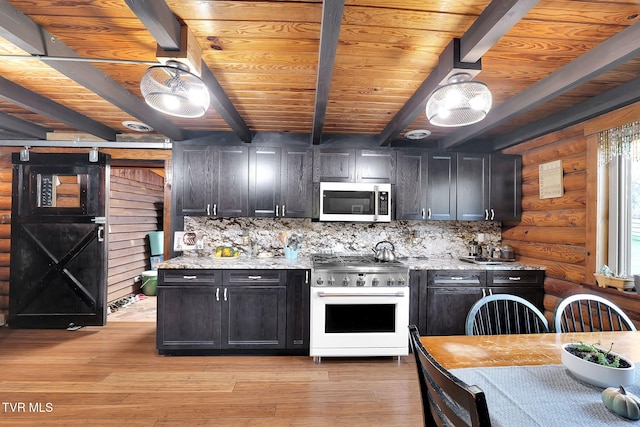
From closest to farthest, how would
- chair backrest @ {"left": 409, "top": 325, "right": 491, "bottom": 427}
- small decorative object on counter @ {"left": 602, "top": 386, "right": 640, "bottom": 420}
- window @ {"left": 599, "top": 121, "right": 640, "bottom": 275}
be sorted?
chair backrest @ {"left": 409, "top": 325, "right": 491, "bottom": 427}, small decorative object on counter @ {"left": 602, "top": 386, "right": 640, "bottom": 420}, window @ {"left": 599, "top": 121, "right": 640, "bottom": 275}

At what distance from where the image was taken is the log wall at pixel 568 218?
244cm

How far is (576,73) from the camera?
178 centimetres

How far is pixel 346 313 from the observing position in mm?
2752

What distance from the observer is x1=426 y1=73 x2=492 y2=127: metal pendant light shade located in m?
1.49

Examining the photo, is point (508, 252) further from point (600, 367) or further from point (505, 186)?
point (600, 367)

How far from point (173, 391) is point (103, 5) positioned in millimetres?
2506

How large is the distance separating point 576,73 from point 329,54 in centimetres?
152

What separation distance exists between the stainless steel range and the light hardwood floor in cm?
16

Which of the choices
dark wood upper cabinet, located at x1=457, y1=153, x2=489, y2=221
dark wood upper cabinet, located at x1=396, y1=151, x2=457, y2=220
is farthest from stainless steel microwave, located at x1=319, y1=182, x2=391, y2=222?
dark wood upper cabinet, located at x1=457, y1=153, x2=489, y2=221

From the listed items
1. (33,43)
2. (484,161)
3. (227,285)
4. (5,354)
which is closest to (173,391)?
(227,285)

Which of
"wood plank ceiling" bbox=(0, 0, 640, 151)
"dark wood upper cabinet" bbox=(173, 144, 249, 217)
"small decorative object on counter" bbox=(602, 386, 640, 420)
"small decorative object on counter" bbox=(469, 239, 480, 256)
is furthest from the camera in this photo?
"small decorative object on counter" bbox=(469, 239, 480, 256)

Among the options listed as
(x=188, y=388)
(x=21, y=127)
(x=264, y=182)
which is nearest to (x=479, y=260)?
(x=264, y=182)

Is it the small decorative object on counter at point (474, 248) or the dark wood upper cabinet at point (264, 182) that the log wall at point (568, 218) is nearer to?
the small decorative object on counter at point (474, 248)

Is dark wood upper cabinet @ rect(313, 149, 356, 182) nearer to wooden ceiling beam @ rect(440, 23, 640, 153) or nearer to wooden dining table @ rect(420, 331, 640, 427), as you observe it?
wooden ceiling beam @ rect(440, 23, 640, 153)
